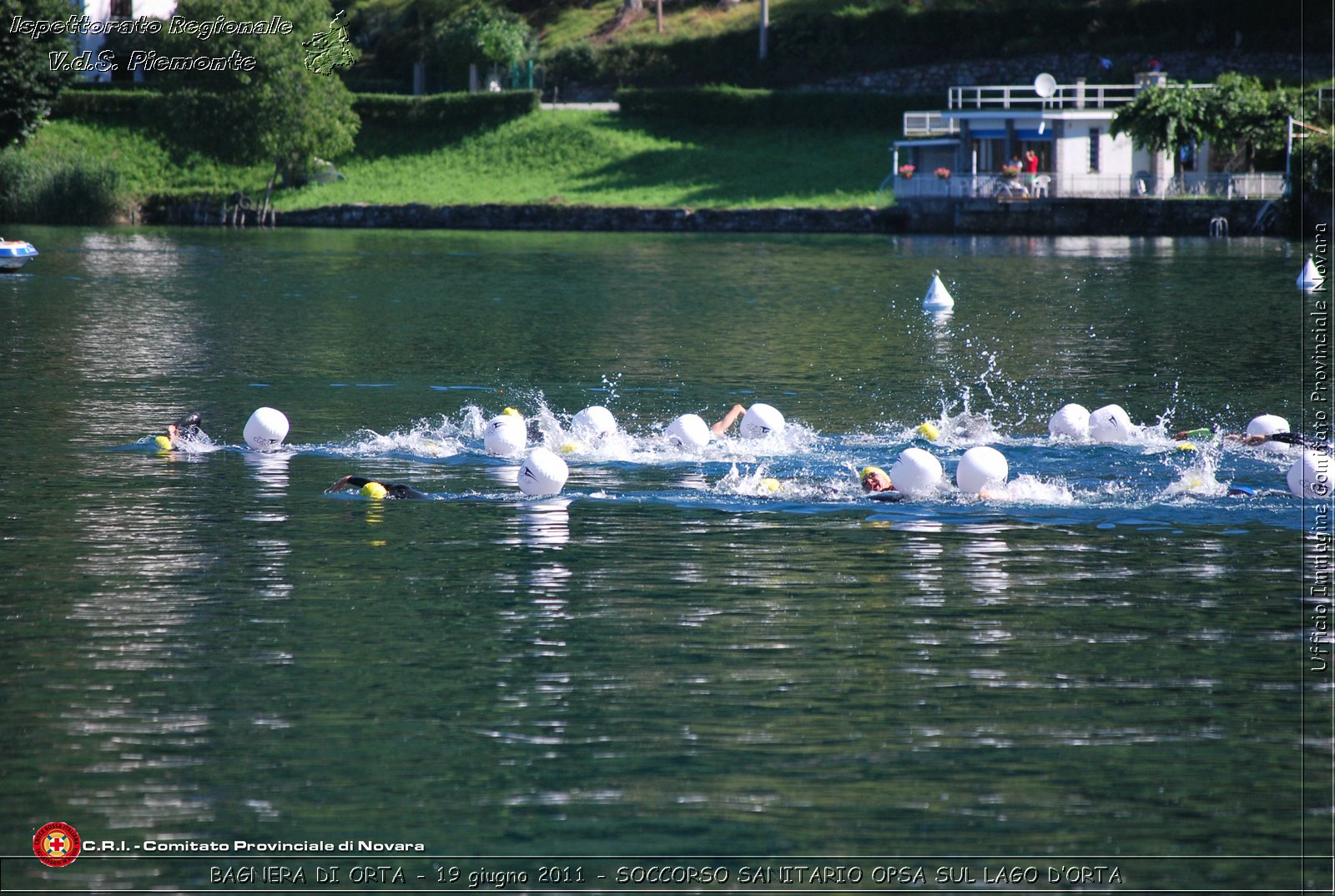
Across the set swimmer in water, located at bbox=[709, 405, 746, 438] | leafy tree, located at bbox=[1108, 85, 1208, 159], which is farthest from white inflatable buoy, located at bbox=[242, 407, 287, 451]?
leafy tree, located at bbox=[1108, 85, 1208, 159]

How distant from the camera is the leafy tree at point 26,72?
248ft

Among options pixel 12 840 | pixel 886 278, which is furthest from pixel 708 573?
pixel 886 278

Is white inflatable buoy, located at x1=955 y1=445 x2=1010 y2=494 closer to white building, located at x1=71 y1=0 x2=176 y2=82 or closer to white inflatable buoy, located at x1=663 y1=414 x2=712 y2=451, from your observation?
white inflatable buoy, located at x1=663 y1=414 x2=712 y2=451

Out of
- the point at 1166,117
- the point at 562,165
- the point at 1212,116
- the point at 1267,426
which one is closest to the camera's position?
the point at 1267,426

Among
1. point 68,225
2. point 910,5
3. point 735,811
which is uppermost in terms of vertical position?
point 910,5

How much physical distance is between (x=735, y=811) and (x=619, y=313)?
31392 millimetres

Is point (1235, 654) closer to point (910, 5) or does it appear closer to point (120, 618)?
point (120, 618)

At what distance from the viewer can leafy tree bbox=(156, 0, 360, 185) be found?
79062mm

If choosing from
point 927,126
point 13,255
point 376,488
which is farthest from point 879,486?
point 927,126

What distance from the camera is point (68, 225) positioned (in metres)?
77.2

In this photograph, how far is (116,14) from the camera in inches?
3900

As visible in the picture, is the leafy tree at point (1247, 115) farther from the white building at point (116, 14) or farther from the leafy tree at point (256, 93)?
the white building at point (116, 14)

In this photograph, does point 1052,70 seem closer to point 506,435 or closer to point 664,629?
point 506,435

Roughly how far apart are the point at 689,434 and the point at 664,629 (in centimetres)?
817
